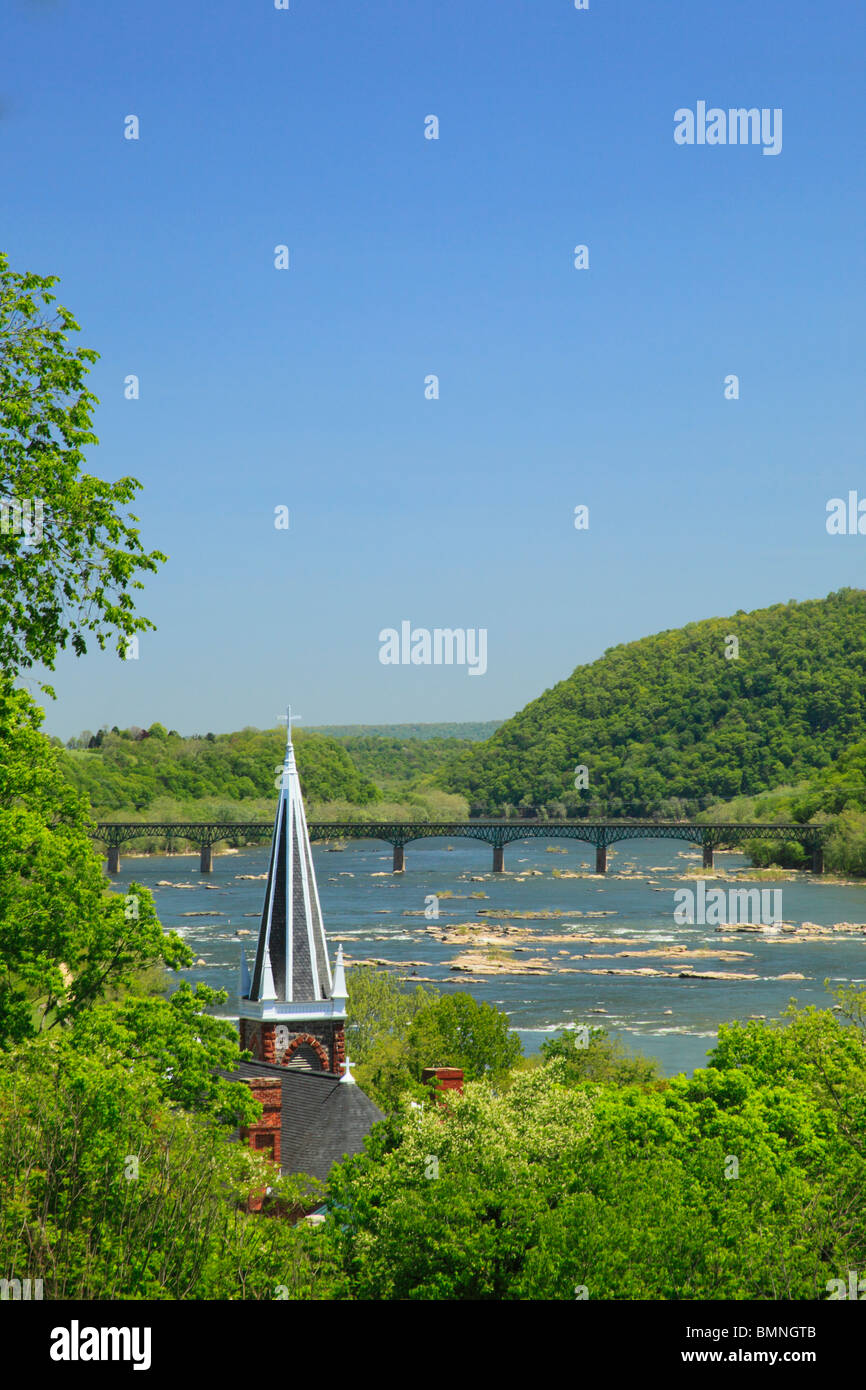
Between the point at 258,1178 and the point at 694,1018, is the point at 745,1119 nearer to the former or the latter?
the point at 258,1178

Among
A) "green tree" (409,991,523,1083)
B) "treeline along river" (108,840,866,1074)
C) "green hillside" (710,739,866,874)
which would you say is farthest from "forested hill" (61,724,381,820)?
"green tree" (409,991,523,1083)

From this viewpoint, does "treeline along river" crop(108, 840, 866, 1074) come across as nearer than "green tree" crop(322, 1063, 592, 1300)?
No

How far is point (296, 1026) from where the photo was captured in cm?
2603

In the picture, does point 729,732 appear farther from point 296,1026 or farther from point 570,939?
point 296,1026

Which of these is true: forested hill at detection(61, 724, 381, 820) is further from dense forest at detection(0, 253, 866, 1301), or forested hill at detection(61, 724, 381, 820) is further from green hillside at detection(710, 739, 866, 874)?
dense forest at detection(0, 253, 866, 1301)

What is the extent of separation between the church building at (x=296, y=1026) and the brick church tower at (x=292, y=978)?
0.02m

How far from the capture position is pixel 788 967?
68.5 metres

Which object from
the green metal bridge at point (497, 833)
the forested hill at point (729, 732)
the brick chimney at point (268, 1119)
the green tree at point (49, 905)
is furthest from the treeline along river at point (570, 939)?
the forested hill at point (729, 732)

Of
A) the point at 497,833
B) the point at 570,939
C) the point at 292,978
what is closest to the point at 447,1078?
the point at 292,978

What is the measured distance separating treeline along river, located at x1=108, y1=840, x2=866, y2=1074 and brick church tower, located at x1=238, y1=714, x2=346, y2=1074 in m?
20.7

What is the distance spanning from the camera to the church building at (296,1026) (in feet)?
72.4

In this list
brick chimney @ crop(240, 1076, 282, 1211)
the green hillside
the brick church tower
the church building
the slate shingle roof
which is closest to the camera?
brick chimney @ crop(240, 1076, 282, 1211)

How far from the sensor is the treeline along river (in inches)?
2269
